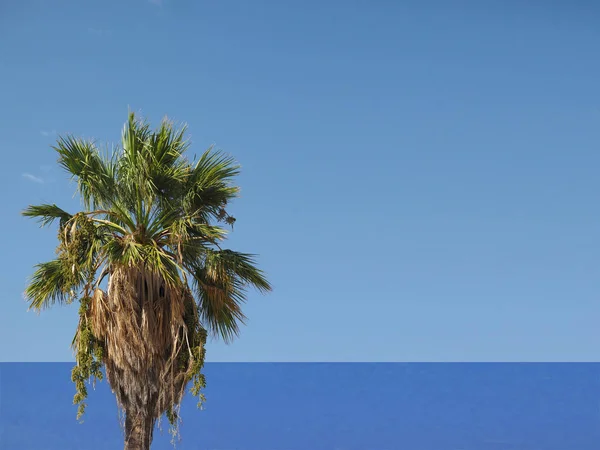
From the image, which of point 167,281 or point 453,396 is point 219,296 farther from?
point 453,396

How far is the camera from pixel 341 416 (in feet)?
144

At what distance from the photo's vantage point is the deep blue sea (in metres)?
33.8

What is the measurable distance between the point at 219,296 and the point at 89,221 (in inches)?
90.9

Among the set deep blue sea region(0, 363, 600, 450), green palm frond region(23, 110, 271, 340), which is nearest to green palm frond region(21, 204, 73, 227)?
green palm frond region(23, 110, 271, 340)

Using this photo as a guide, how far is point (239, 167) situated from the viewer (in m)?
12.9

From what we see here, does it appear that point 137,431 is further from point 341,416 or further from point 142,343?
point 341,416

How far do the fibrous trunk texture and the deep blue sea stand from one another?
1060 cm

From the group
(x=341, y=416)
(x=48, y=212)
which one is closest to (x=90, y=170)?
(x=48, y=212)

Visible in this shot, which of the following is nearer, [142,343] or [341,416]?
[142,343]

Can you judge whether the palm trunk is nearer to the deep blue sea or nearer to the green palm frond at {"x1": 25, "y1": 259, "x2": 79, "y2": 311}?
the green palm frond at {"x1": 25, "y1": 259, "x2": 79, "y2": 311}

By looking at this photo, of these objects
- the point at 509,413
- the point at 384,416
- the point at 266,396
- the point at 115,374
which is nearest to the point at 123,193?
the point at 115,374

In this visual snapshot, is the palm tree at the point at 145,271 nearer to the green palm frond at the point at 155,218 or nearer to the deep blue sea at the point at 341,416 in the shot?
the green palm frond at the point at 155,218

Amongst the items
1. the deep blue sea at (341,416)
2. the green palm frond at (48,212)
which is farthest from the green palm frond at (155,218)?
the deep blue sea at (341,416)

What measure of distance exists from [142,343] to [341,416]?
3373cm
